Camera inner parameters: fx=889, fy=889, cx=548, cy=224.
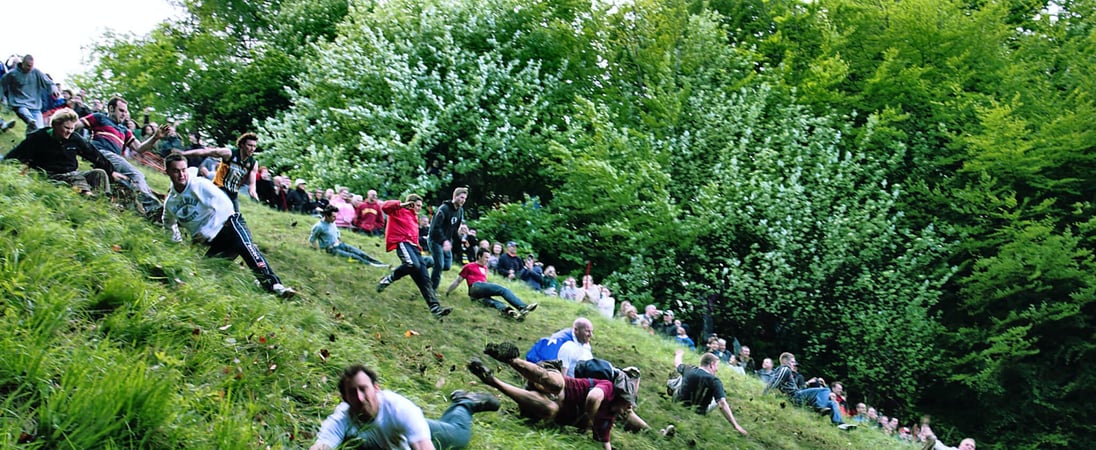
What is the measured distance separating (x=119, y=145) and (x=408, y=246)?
5030 mm

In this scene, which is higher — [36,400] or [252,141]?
[252,141]

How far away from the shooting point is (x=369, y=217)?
19.6m

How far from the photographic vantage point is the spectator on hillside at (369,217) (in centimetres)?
1958

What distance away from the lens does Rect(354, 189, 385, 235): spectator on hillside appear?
19.6 meters

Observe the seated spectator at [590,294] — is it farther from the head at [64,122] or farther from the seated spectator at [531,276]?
the head at [64,122]

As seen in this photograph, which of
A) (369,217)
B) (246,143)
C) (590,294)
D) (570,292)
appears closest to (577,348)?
(246,143)

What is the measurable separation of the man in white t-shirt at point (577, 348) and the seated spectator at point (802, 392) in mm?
6395

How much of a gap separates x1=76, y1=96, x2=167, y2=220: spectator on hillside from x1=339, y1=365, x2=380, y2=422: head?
562cm

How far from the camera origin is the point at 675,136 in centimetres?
2630

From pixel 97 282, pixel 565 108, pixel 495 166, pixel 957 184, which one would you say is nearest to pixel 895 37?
pixel 957 184

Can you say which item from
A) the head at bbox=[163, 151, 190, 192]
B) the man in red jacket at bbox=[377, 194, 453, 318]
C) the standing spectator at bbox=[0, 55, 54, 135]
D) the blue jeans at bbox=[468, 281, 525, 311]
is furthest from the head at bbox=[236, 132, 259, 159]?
the standing spectator at bbox=[0, 55, 54, 135]

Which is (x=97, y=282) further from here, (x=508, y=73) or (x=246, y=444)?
(x=508, y=73)

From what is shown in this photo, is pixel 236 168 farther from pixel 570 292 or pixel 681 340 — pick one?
pixel 681 340

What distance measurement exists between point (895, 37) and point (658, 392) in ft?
58.6
